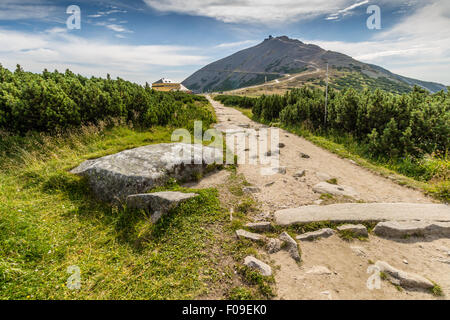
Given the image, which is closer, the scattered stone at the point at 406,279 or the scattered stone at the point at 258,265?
the scattered stone at the point at 406,279

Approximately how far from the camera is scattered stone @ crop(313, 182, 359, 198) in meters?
6.03

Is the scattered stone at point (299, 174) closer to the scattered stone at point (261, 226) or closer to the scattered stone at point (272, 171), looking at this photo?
the scattered stone at point (272, 171)

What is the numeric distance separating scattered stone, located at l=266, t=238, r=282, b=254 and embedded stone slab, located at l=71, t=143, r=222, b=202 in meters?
3.63

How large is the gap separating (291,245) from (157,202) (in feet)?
10.7

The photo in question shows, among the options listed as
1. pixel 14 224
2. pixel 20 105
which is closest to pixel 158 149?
pixel 14 224

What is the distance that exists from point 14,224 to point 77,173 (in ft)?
7.44

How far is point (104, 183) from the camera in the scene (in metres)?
5.96

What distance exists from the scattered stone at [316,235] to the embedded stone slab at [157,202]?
2.78 meters

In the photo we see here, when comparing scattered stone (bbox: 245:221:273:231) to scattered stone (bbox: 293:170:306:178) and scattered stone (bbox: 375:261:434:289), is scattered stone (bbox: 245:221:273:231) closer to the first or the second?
scattered stone (bbox: 375:261:434:289)

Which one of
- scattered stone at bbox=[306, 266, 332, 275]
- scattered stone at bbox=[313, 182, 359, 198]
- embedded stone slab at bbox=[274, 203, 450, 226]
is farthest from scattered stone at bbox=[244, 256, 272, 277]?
scattered stone at bbox=[313, 182, 359, 198]

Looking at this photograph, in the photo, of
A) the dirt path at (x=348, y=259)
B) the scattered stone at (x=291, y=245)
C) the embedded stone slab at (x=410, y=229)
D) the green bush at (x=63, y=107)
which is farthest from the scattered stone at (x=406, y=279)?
the green bush at (x=63, y=107)

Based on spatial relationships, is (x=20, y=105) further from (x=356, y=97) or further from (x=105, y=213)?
(x=356, y=97)

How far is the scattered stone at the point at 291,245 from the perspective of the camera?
3.77m

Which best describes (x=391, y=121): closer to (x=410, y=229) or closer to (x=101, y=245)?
(x=410, y=229)
